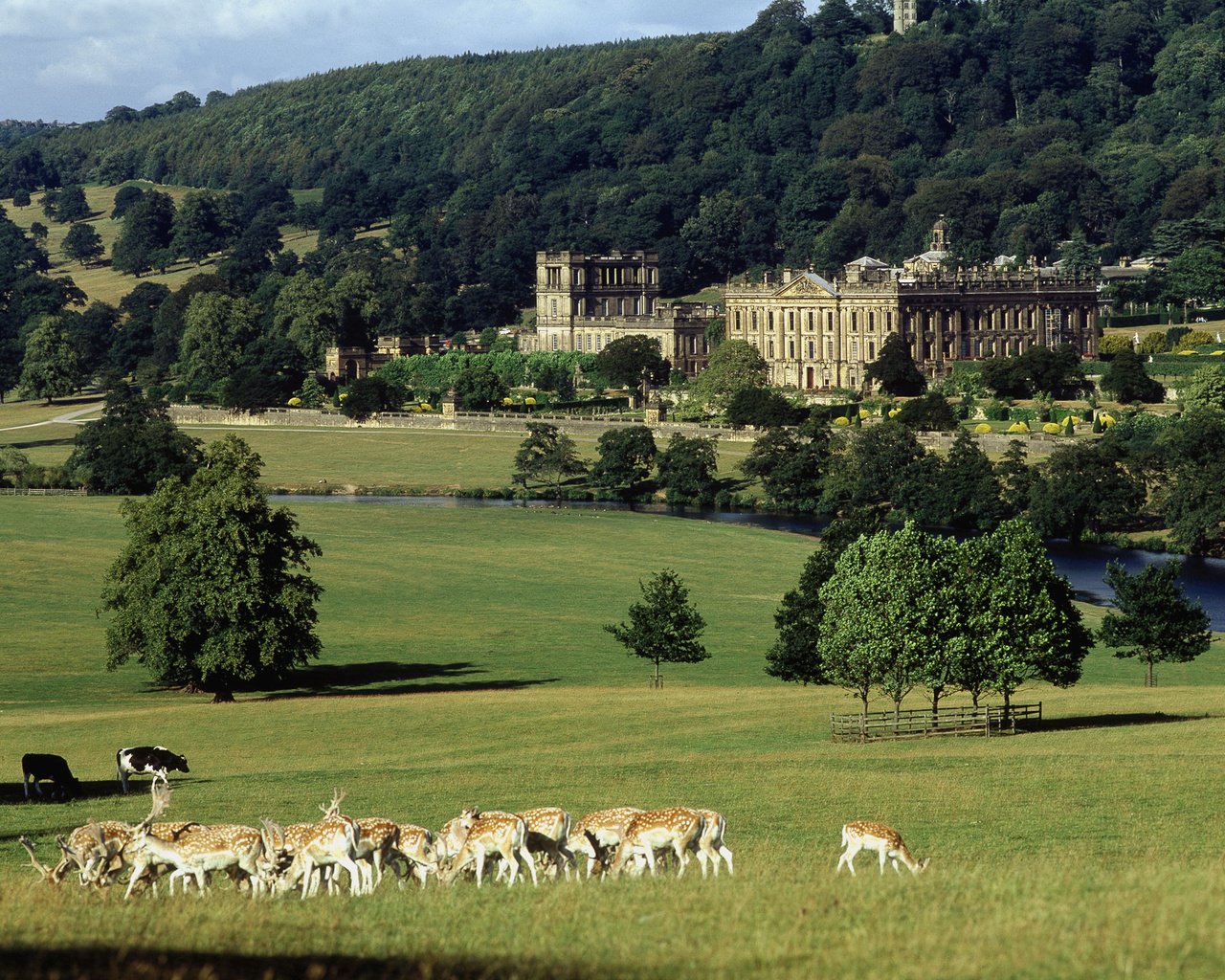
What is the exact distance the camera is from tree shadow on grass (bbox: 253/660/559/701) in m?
65.7

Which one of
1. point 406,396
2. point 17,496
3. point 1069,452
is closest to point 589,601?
point 1069,452

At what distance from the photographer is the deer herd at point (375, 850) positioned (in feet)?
101

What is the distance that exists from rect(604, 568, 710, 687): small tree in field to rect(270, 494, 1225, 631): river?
13.1 m

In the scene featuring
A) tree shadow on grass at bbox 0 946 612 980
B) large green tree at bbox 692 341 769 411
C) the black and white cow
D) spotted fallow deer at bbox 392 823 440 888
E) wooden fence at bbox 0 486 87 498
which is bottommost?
the black and white cow

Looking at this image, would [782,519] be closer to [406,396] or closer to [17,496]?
[17,496]

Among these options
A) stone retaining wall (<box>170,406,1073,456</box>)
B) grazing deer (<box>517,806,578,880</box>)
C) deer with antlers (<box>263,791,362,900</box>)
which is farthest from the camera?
stone retaining wall (<box>170,406,1073,456</box>)

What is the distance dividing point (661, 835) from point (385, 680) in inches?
1486

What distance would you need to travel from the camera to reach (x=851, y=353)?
199 metres

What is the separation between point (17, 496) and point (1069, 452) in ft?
208

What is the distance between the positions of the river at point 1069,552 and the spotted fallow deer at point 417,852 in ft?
147

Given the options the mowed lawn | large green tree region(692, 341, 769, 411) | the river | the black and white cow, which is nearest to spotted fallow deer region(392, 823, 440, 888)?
the mowed lawn

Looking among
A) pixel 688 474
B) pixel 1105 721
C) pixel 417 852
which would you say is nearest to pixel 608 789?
pixel 417 852

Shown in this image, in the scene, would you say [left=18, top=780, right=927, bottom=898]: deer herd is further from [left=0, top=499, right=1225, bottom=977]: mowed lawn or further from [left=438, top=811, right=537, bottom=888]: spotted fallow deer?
[left=0, top=499, right=1225, bottom=977]: mowed lawn

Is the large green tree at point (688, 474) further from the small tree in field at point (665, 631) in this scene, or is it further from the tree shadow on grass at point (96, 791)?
the tree shadow on grass at point (96, 791)
